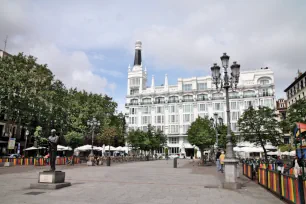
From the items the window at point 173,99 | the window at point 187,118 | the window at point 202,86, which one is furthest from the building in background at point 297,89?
the window at point 173,99

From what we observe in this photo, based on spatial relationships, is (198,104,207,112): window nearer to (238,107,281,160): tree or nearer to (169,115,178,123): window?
(169,115,178,123): window

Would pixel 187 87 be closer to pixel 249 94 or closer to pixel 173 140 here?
pixel 173 140

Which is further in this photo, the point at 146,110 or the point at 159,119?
the point at 146,110

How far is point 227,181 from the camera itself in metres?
11.2

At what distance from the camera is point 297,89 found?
2028 inches

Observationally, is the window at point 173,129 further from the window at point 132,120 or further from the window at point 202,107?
the window at point 132,120

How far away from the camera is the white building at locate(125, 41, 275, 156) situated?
6438cm

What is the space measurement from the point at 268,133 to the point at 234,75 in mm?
19590

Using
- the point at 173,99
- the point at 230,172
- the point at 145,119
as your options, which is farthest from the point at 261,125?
the point at 145,119

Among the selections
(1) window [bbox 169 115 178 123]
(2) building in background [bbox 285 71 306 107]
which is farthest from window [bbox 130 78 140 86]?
(2) building in background [bbox 285 71 306 107]

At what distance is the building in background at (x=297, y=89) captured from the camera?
47.8 meters

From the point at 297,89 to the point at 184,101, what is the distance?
94.7 ft

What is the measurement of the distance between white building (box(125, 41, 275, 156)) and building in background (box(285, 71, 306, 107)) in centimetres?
581

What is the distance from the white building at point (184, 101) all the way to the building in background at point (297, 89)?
229 inches
